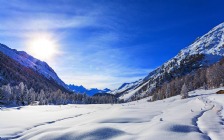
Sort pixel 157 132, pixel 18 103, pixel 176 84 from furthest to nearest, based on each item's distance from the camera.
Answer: pixel 176 84, pixel 18 103, pixel 157 132

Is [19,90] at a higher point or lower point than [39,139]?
higher

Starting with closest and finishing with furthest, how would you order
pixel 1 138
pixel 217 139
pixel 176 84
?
pixel 217 139 → pixel 1 138 → pixel 176 84

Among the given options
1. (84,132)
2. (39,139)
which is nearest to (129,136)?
(84,132)

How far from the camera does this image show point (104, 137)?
17734 mm

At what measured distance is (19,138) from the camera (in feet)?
67.7

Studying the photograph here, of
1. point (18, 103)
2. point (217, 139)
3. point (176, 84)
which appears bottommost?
point (217, 139)

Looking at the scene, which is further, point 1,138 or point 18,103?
point 18,103

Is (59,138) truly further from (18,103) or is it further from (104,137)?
(18,103)

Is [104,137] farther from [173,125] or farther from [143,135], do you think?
[173,125]

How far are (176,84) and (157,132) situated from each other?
17267cm

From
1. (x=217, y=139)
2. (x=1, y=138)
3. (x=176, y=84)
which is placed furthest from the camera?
(x=176, y=84)

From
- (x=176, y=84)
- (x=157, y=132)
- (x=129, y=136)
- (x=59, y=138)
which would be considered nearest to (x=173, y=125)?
(x=157, y=132)

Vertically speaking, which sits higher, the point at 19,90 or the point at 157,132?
the point at 19,90

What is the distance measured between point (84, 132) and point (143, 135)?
161 inches
